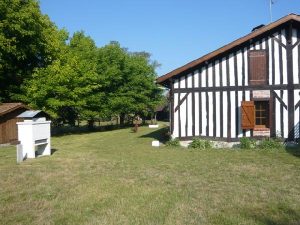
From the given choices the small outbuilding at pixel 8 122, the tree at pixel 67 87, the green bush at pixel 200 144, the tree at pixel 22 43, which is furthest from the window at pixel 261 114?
the tree at pixel 22 43

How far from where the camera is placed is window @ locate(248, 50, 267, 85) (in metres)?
17.1

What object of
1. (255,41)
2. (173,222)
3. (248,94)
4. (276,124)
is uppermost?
(255,41)

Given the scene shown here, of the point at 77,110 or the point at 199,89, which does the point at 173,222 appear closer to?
the point at 199,89

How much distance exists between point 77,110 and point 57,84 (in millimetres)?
6494

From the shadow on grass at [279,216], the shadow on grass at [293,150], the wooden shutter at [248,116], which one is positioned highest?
the wooden shutter at [248,116]

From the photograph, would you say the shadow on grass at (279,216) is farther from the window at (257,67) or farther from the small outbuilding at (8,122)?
the small outbuilding at (8,122)

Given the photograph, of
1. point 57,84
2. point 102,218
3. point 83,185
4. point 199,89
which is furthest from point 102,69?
point 102,218

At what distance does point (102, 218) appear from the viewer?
6738 mm

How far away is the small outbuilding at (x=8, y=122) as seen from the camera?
23438 mm

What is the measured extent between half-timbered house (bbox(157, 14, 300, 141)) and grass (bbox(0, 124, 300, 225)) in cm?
333

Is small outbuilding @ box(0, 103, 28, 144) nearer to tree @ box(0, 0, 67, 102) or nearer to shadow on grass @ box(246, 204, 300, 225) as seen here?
tree @ box(0, 0, 67, 102)

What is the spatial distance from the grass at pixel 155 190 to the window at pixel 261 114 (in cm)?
361

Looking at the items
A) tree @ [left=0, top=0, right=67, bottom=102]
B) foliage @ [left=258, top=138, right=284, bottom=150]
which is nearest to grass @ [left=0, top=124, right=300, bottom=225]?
foliage @ [left=258, top=138, right=284, bottom=150]

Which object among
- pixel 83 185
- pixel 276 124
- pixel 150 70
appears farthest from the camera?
pixel 150 70
